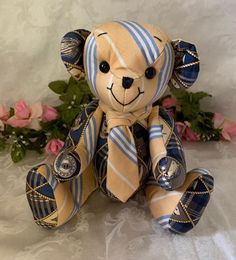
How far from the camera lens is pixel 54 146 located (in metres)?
0.96

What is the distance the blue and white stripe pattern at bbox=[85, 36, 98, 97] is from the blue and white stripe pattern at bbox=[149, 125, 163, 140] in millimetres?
120

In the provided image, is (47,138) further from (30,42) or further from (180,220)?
(180,220)

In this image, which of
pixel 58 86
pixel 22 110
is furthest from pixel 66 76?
pixel 22 110

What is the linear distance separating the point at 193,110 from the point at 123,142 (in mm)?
348

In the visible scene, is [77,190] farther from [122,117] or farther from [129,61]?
[129,61]

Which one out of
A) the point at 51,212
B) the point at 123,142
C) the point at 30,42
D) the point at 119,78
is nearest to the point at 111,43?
the point at 119,78

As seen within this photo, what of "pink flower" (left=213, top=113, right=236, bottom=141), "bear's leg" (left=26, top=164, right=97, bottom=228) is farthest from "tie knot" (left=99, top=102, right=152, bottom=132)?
"pink flower" (left=213, top=113, right=236, bottom=141)

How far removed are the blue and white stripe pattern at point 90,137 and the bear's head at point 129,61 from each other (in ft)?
0.19

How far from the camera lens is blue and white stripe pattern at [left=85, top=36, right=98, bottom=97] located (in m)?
0.71

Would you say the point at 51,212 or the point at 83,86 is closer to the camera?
the point at 51,212

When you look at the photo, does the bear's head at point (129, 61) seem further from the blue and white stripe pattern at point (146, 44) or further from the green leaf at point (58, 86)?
the green leaf at point (58, 86)

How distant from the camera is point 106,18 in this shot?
105cm

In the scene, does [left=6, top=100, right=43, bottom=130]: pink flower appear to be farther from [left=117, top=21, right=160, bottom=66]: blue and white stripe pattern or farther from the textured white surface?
[left=117, top=21, right=160, bottom=66]: blue and white stripe pattern

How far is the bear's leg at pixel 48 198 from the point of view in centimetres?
74
